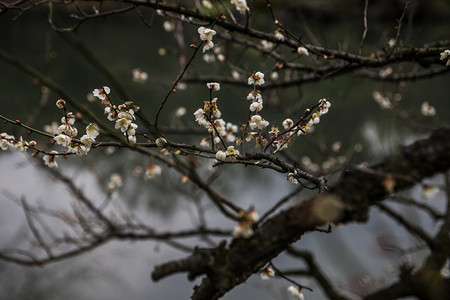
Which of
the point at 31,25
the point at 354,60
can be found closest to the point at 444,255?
the point at 354,60

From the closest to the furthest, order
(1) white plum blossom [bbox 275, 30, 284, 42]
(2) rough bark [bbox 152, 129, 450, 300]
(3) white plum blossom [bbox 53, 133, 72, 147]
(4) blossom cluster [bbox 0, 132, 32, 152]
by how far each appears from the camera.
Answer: (2) rough bark [bbox 152, 129, 450, 300] → (3) white plum blossom [bbox 53, 133, 72, 147] → (4) blossom cluster [bbox 0, 132, 32, 152] → (1) white plum blossom [bbox 275, 30, 284, 42]

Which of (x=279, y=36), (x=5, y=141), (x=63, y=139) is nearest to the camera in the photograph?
(x=63, y=139)

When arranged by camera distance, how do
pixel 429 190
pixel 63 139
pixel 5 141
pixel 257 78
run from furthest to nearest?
pixel 257 78 < pixel 5 141 < pixel 63 139 < pixel 429 190

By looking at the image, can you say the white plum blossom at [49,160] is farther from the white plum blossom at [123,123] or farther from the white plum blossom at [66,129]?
the white plum blossom at [123,123]

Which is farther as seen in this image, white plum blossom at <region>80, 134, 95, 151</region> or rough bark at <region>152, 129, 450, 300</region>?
white plum blossom at <region>80, 134, 95, 151</region>

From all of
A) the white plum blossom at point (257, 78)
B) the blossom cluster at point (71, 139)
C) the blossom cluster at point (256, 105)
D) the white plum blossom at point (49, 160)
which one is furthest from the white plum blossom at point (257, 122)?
the white plum blossom at point (49, 160)

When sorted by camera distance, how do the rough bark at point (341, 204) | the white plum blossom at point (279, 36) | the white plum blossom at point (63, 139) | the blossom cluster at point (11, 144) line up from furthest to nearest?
the white plum blossom at point (279, 36)
the blossom cluster at point (11, 144)
the white plum blossom at point (63, 139)
the rough bark at point (341, 204)

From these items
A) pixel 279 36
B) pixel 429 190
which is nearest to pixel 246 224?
pixel 429 190

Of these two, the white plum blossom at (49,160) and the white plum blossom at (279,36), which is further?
the white plum blossom at (279,36)

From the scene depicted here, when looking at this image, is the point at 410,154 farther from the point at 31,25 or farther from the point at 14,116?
the point at 31,25

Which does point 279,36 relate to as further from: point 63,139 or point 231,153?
point 63,139

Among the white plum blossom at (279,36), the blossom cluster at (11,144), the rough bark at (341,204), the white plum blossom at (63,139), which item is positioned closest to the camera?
the rough bark at (341,204)

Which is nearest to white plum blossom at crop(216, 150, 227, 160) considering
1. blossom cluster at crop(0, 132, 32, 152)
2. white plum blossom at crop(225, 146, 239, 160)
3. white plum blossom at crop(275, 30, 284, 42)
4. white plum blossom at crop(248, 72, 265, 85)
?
white plum blossom at crop(225, 146, 239, 160)

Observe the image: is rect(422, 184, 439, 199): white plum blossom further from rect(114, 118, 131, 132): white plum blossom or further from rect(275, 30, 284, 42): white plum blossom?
rect(275, 30, 284, 42): white plum blossom
